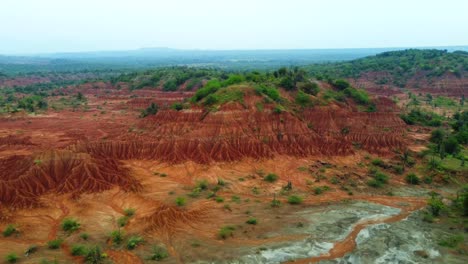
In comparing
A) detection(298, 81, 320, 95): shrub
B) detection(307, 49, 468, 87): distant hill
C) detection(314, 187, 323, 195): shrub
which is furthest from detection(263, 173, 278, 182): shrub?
detection(307, 49, 468, 87): distant hill

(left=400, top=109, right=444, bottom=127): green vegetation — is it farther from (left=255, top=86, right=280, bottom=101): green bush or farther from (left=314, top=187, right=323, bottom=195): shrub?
(left=314, top=187, right=323, bottom=195): shrub

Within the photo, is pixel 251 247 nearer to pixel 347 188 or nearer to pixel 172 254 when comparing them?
pixel 172 254

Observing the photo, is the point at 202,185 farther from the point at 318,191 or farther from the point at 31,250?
the point at 31,250

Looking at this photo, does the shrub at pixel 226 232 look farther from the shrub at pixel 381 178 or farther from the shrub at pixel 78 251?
the shrub at pixel 381 178

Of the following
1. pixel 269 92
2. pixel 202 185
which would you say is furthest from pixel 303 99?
pixel 202 185

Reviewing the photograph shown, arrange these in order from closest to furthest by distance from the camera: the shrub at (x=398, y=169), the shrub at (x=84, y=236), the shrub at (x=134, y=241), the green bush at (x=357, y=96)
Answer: the shrub at (x=134, y=241)
the shrub at (x=84, y=236)
the shrub at (x=398, y=169)
the green bush at (x=357, y=96)

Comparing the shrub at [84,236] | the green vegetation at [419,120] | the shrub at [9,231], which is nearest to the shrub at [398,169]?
the green vegetation at [419,120]

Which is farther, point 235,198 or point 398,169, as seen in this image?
point 398,169
